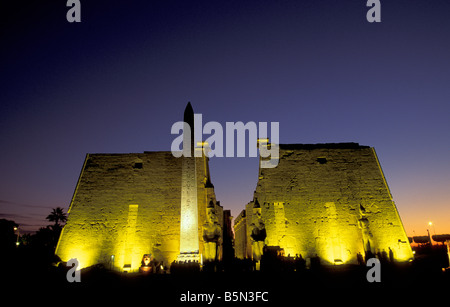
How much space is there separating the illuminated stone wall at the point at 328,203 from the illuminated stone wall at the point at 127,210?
4011 mm

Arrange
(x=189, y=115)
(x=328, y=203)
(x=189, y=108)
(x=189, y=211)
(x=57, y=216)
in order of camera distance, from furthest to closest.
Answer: (x=57, y=216) < (x=328, y=203) < (x=189, y=108) < (x=189, y=115) < (x=189, y=211)

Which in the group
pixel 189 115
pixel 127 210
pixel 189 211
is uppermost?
pixel 189 115

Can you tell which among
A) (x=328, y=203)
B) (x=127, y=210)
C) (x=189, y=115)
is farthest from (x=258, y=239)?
(x=127, y=210)

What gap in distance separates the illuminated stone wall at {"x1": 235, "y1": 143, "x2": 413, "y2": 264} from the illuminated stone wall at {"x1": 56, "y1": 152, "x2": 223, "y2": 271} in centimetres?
401

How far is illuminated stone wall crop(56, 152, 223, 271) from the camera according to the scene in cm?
1309

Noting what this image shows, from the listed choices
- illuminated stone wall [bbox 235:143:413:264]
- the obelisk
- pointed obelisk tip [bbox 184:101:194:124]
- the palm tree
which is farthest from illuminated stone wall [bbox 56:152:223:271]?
the palm tree

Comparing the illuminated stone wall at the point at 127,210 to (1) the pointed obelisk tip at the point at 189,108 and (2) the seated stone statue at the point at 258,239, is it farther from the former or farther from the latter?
(2) the seated stone statue at the point at 258,239

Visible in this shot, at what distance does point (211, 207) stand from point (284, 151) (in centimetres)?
650

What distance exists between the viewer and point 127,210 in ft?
45.7

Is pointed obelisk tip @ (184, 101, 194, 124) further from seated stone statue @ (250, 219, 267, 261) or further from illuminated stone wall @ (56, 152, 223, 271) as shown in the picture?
seated stone statue @ (250, 219, 267, 261)

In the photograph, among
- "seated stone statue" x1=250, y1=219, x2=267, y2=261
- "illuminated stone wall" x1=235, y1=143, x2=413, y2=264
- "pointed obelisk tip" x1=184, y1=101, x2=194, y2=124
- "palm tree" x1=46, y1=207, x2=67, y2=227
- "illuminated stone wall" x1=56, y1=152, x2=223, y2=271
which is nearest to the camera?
"seated stone statue" x1=250, y1=219, x2=267, y2=261

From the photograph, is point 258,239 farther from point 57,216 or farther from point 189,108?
point 57,216

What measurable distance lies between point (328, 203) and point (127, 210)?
11.0 m

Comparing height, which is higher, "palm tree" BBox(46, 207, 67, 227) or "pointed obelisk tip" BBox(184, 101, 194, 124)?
"pointed obelisk tip" BBox(184, 101, 194, 124)
